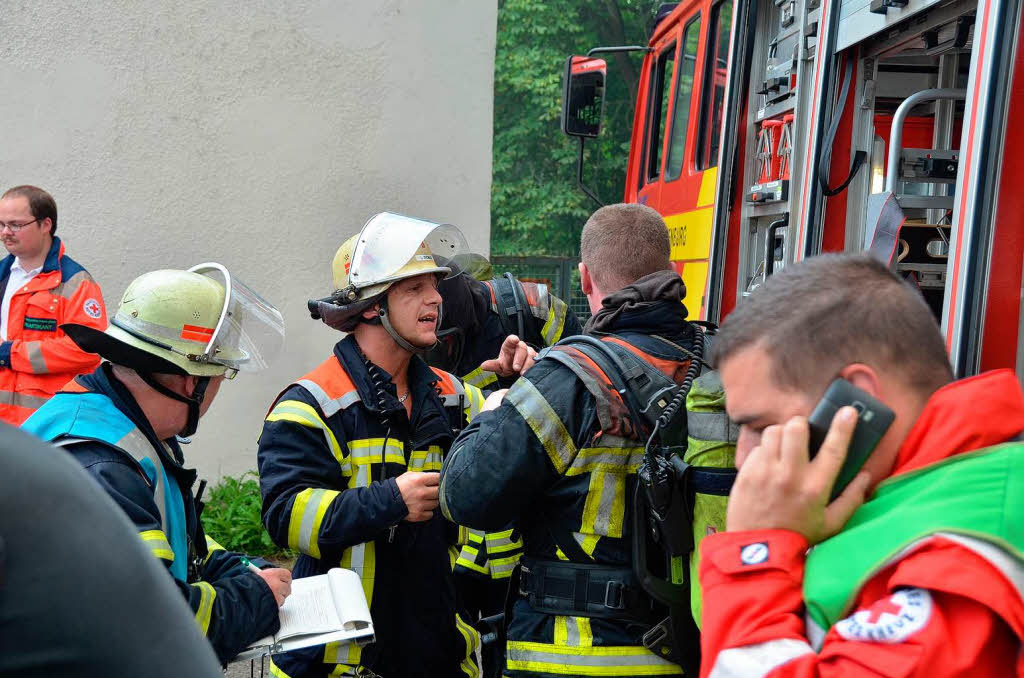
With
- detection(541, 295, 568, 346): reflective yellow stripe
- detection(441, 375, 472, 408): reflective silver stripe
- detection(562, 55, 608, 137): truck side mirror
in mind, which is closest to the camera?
detection(441, 375, 472, 408): reflective silver stripe

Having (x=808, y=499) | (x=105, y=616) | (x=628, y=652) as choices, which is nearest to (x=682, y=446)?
(x=628, y=652)

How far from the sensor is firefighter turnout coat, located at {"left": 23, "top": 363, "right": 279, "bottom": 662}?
185 cm

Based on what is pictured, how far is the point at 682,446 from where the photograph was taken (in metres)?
2.09

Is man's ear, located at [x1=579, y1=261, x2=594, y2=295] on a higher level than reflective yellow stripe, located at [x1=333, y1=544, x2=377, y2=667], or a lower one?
higher

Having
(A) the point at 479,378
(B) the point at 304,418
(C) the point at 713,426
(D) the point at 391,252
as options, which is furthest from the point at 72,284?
(C) the point at 713,426

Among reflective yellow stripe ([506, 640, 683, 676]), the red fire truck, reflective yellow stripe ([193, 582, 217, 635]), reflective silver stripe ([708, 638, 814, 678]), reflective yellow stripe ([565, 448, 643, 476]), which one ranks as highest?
the red fire truck

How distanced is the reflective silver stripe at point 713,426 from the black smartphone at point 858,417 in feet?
2.46

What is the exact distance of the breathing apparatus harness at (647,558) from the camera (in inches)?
79.0

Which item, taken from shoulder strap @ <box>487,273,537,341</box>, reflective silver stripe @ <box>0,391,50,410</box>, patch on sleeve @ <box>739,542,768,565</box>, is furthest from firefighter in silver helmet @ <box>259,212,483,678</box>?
reflective silver stripe @ <box>0,391,50,410</box>

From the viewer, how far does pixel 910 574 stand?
977 mm

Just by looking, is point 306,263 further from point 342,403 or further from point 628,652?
point 628,652

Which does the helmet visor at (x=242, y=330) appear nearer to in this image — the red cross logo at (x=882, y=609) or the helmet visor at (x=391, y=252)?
the helmet visor at (x=391, y=252)

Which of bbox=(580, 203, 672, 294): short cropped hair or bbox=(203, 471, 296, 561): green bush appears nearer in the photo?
bbox=(580, 203, 672, 294): short cropped hair

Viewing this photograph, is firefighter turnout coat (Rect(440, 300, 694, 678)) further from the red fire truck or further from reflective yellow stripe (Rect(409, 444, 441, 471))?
the red fire truck
